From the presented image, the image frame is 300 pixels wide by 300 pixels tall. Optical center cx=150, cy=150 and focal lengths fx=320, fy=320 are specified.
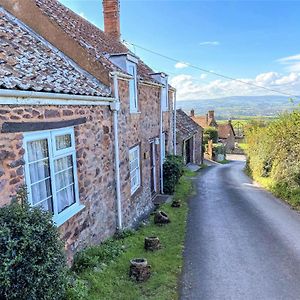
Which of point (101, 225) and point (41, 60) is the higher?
point (41, 60)

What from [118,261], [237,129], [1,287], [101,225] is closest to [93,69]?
[101,225]

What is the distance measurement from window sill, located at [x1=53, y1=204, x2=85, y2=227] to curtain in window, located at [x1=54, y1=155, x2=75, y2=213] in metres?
0.11

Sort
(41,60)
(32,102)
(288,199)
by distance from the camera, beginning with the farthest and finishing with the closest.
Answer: (288,199) < (41,60) < (32,102)

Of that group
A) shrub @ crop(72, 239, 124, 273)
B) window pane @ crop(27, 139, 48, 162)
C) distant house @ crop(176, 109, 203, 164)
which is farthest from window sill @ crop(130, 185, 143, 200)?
distant house @ crop(176, 109, 203, 164)

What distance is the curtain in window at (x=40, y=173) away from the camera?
19.4 feet

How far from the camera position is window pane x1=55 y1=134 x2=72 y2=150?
6.74m

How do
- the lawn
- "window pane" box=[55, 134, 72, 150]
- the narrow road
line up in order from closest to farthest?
the lawn → "window pane" box=[55, 134, 72, 150] → the narrow road

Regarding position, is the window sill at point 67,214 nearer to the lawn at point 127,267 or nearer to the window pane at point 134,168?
the lawn at point 127,267

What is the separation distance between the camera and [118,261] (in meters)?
7.95

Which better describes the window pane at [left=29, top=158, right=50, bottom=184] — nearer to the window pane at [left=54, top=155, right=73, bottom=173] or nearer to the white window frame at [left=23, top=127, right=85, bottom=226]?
the white window frame at [left=23, top=127, right=85, bottom=226]

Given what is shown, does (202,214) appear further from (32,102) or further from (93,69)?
(32,102)

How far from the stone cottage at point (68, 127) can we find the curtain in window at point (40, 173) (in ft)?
0.06

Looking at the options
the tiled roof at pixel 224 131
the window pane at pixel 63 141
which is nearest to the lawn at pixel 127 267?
the window pane at pixel 63 141

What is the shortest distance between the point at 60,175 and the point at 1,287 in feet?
9.85
